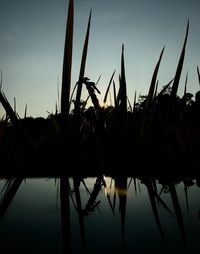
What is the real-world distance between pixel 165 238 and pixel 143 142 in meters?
0.96

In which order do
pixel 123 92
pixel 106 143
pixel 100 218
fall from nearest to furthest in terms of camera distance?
pixel 100 218 < pixel 106 143 < pixel 123 92

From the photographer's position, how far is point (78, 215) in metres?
0.37

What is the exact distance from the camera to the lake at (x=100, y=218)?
251mm

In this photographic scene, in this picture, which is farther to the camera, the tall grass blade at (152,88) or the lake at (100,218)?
the tall grass blade at (152,88)

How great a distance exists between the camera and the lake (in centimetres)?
25

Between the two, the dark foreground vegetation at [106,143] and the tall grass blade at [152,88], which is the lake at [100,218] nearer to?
the dark foreground vegetation at [106,143]

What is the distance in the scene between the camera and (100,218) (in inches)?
13.7

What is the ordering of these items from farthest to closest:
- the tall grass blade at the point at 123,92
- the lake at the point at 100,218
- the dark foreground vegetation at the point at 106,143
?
1. the tall grass blade at the point at 123,92
2. the dark foreground vegetation at the point at 106,143
3. the lake at the point at 100,218

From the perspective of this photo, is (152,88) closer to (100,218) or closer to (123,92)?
(123,92)

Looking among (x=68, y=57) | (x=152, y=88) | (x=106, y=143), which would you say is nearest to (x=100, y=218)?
(x=68, y=57)

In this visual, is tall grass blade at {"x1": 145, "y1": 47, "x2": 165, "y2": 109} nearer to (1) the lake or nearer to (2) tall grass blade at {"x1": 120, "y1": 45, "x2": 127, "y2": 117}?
(2) tall grass blade at {"x1": 120, "y1": 45, "x2": 127, "y2": 117}

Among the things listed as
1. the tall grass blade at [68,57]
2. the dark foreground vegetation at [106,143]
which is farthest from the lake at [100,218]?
the tall grass blade at [68,57]

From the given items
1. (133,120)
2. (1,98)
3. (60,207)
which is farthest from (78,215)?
(133,120)

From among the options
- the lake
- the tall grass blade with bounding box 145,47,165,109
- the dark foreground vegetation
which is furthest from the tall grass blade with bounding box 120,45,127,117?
the lake
